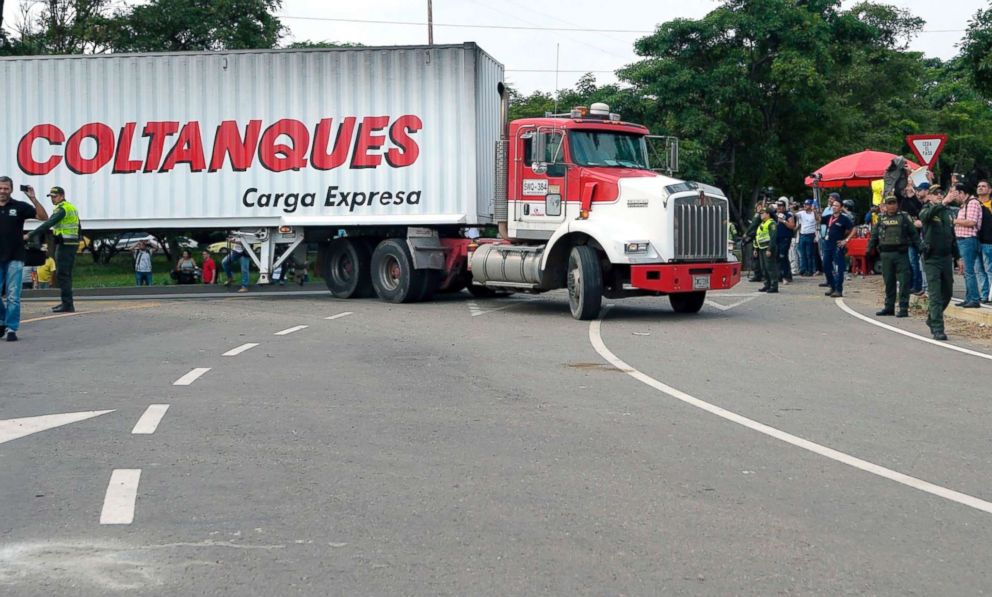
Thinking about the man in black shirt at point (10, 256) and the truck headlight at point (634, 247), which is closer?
the man in black shirt at point (10, 256)

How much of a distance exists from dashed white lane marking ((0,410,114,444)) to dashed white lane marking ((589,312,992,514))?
4321mm

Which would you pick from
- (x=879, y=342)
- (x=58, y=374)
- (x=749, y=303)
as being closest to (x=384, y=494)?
(x=58, y=374)

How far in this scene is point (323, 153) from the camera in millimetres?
20781

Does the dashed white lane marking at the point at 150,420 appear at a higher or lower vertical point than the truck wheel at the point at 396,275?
lower

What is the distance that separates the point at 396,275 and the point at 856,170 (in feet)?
44.2

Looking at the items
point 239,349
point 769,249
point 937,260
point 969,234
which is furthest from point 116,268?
point 937,260

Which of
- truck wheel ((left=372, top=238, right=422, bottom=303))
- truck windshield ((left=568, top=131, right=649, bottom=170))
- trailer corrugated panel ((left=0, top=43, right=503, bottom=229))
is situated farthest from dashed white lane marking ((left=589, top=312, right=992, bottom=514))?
trailer corrugated panel ((left=0, top=43, right=503, bottom=229))

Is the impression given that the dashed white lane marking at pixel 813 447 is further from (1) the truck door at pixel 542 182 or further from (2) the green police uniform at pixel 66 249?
(2) the green police uniform at pixel 66 249

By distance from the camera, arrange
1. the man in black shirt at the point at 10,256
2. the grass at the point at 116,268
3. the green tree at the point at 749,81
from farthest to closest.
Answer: the grass at the point at 116,268 < the green tree at the point at 749,81 < the man in black shirt at the point at 10,256

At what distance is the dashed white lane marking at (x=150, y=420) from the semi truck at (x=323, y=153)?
9.56 metres

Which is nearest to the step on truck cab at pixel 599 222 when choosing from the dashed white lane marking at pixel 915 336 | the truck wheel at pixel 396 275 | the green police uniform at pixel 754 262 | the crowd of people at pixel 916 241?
the truck wheel at pixel 396 275

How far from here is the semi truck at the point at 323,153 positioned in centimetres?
1905

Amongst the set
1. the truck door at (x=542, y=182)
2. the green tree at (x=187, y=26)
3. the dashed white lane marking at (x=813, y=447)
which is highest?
the green tree at (x=187, y=26)

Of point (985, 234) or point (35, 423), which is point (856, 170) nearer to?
point (985, 234)
